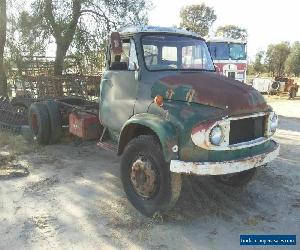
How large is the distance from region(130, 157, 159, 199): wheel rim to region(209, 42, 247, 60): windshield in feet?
40.9

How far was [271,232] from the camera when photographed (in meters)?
4.67

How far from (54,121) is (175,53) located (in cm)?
344

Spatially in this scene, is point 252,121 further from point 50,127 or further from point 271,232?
point 50,127

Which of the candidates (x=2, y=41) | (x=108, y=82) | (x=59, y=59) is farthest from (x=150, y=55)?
(x=2, y=41)

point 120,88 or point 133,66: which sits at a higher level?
point 133,66

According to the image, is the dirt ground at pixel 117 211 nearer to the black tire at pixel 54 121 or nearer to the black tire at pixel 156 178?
the black tire at pixel 156 178

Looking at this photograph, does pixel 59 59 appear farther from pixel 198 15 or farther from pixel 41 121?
pixel 198 15

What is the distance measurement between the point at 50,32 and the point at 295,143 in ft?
25.9

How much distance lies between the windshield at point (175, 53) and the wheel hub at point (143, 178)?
129cm

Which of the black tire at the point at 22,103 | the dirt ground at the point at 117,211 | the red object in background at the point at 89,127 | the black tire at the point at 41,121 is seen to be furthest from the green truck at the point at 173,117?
the black tire at the point at 22,103

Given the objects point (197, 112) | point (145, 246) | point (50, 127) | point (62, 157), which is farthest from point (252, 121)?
point (50, 127)

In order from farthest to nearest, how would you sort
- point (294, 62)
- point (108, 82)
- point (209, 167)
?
point (294, 62)
point (108, 82)
point (209, 167)

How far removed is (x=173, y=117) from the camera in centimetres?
467

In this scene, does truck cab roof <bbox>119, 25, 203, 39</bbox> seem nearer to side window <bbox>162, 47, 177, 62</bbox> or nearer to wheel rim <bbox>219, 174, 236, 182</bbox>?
side window <bbox>162, 47, 177, 62</bbox>
